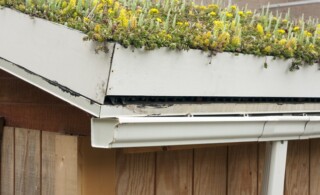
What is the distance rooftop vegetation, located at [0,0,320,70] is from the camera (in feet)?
5.35

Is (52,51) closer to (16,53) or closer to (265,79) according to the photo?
(16,53)

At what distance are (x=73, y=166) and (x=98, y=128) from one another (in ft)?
1.05

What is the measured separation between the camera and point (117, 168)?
1943 millimetres

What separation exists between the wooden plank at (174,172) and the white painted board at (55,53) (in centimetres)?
61

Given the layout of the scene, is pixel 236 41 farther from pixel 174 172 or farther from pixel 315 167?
pixel 315 167

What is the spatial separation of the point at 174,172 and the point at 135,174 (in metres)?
0.21

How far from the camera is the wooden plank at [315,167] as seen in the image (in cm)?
284

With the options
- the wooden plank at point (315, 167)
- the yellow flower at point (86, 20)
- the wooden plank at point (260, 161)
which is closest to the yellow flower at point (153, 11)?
the yellow flower at point (86, 20)

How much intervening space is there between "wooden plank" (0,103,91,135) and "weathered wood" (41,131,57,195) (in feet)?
0.11

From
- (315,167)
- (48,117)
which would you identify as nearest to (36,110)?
(48,117)

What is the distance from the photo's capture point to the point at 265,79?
2.10 m

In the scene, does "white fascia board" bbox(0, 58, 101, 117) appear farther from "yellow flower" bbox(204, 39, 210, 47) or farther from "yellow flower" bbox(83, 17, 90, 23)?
"yellow flower" bbox(204, 39, 210, 47)

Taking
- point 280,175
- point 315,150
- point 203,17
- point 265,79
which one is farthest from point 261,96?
point 315,150

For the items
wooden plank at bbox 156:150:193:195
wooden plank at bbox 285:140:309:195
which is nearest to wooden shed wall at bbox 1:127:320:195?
wooden plank at bbox 156:150:193:195
